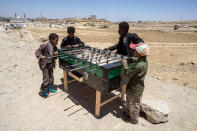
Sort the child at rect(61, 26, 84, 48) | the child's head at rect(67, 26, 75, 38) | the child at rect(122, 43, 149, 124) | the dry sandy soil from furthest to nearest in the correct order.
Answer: the child at rect(61, 26, 84, 48) < the child's head at rect(67, 26, 75, 38) < the dry sandy soil < the child at rect(122, 43, 149, 124)

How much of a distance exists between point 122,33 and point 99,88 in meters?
1.93

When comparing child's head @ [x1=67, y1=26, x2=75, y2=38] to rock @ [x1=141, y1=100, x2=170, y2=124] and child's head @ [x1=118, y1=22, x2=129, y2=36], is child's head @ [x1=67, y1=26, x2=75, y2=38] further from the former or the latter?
rock @ [x1=141, y1=100, x2=170, y2=124]

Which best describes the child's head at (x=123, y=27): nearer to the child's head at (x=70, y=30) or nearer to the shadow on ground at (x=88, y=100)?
the child's head at (x=70, y=30)

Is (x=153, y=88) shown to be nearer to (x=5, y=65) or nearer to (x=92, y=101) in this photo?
(x=92, y=101)

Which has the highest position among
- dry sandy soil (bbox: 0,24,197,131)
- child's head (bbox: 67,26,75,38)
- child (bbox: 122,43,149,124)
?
child's head (bbox: 67,26,75,38)

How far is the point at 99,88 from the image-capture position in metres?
3.34

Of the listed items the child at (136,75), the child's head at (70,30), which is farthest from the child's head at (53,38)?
the child at (136,75)

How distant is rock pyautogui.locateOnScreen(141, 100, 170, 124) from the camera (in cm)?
355

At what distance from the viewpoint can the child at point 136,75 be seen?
2963 mm

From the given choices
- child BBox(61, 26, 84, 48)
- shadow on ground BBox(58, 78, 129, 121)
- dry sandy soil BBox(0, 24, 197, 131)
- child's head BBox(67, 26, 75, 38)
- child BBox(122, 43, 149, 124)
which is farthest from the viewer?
child BBox(61, 26, 84, 48)

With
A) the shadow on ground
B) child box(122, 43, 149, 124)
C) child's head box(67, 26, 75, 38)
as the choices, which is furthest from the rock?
child's head box(67, 26, 75, 38)

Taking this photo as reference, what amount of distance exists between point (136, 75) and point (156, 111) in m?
1.19

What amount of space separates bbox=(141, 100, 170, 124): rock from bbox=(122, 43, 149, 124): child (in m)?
0.39

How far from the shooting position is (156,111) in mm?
3539
